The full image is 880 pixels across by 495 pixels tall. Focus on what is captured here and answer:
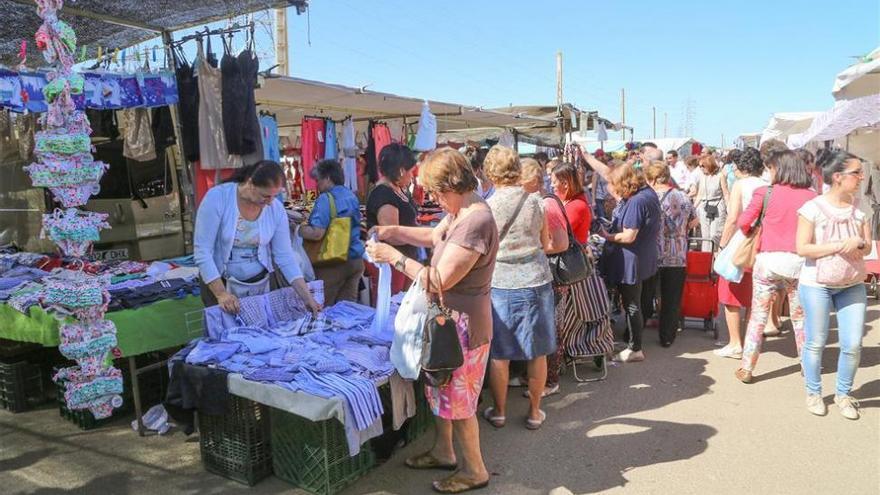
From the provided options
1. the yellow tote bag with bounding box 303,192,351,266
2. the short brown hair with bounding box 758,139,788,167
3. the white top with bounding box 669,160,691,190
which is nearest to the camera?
the yellow tote bag with bounding box 303,192,351,266

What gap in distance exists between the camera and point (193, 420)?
3.25m

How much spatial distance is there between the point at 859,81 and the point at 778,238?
4.44m

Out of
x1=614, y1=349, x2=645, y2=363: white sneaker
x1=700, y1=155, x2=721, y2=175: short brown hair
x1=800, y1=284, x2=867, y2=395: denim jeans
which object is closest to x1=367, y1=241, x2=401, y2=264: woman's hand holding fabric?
x1=800, y1=284, x2=867, y2=395: denim jeans

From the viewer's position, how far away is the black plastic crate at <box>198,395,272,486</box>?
3164 millimetres

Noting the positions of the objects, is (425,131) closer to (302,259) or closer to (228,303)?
(302,259)

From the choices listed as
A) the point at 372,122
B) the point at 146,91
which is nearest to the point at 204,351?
the point at 146,91

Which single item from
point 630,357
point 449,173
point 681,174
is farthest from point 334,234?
point 681,174

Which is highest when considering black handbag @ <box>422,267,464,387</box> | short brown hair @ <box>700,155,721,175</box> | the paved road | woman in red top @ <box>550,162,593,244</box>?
short brown hair @ <box>700,155,721,175</box>

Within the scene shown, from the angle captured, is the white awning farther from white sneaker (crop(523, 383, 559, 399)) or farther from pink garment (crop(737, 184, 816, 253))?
white sneaker (crop(523, 383, 559, 399))

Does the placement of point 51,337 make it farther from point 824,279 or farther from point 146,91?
point 824,279

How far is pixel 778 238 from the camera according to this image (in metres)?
4.27

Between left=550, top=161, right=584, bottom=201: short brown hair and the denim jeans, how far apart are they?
1644 millimetres

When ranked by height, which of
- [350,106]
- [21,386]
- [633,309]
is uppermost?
[350,106]

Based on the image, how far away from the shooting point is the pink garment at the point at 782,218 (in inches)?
165
